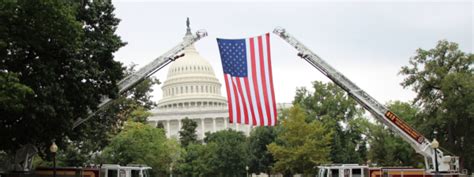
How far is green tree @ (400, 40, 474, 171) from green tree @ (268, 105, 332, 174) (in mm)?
9264

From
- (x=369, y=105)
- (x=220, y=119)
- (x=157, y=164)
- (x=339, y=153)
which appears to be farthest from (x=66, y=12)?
(x=220, y=119)

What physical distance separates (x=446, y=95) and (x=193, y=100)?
124166mm

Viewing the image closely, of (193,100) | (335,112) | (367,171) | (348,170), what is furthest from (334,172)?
(193,100)

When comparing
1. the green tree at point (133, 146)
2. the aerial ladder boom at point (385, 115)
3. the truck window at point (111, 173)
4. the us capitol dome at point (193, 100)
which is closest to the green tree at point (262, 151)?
the green tree at point (133, 146)

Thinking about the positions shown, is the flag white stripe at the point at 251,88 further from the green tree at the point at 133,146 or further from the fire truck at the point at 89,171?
the green tree at the point at 133,146

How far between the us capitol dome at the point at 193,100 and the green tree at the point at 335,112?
94.5m

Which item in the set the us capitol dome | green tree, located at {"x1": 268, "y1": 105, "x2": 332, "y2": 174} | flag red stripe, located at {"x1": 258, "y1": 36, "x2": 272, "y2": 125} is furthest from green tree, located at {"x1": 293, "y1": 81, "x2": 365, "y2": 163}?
the us capitol dome

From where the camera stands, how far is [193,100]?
16900cm

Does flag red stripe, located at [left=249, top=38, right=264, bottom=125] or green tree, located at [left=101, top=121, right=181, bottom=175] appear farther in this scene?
green tree, located at [left=101, top=121, right=181, bottom=175]

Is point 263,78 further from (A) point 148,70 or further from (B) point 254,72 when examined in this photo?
(A) point 148,70

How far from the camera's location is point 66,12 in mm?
25469

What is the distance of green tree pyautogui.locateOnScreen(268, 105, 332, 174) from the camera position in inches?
2189

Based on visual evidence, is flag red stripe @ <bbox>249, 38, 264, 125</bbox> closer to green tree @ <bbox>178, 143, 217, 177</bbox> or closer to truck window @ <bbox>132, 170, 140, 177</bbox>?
truck window @ <bbox>132, 170, 140, 177</bbox>

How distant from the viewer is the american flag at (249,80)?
32.6 m
